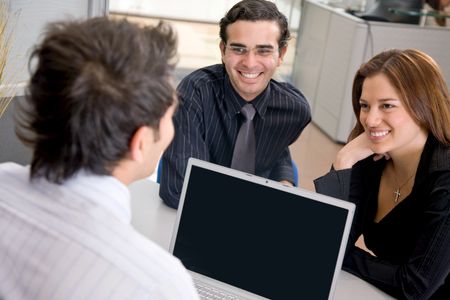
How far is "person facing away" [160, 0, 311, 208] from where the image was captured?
2102mm

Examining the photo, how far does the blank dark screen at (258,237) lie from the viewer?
1.43 metres

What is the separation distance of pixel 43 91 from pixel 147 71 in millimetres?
150

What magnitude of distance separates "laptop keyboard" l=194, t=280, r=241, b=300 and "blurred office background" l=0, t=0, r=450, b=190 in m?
1.80

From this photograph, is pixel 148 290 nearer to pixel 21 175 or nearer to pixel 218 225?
pixel 21 175

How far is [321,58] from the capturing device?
204 inches

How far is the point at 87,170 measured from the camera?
923 millimetres

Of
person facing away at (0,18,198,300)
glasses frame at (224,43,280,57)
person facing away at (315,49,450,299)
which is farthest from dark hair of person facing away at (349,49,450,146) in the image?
person facing away at (0,18,198,300)

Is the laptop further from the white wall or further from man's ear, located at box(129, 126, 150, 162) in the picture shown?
the white wall

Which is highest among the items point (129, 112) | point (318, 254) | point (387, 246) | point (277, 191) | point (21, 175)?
point (129, 112)

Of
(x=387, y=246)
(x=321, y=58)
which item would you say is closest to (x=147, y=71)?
(x=387, y=246)

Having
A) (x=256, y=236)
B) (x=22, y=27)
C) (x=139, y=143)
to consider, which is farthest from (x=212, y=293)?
(x=22, y=27)

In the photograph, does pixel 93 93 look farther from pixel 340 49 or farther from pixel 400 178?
pixel 340 49

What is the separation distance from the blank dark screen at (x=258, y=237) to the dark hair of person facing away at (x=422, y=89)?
0.56 meters

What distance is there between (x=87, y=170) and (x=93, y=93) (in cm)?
13
